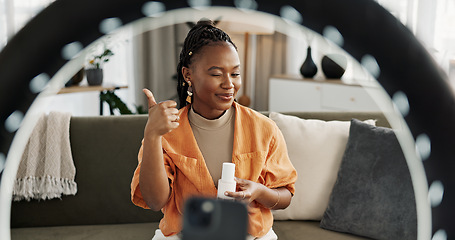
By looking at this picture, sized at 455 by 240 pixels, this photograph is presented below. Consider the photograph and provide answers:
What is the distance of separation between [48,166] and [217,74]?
1142mm

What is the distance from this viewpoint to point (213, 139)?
1064 mm

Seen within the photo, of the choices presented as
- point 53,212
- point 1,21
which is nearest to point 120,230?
point 53,212

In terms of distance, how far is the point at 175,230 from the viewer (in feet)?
3.57

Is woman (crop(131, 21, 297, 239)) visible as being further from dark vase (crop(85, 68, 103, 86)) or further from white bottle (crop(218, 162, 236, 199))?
dark vase (crop(85, 68, 103, 86))

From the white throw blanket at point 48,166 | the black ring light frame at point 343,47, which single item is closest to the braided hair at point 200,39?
the black ring light frame at point 343,47

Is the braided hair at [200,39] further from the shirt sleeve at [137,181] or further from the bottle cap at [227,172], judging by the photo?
the bottle cap at [227,172]

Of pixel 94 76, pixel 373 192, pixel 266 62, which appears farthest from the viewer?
pixel 266 62

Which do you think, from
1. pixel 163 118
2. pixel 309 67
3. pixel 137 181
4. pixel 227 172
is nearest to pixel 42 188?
pixel 137 181

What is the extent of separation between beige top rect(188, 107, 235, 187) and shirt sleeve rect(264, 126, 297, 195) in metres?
0.11

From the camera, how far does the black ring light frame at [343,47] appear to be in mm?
167

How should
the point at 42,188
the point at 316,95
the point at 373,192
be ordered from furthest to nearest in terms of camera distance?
the point at 316,95
the point at 42,188
the point at 373,192

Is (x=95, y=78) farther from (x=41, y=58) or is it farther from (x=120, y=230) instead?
(x=41, y=58)

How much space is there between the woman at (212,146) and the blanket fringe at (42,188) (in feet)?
2.59

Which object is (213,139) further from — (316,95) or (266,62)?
(266,62)
